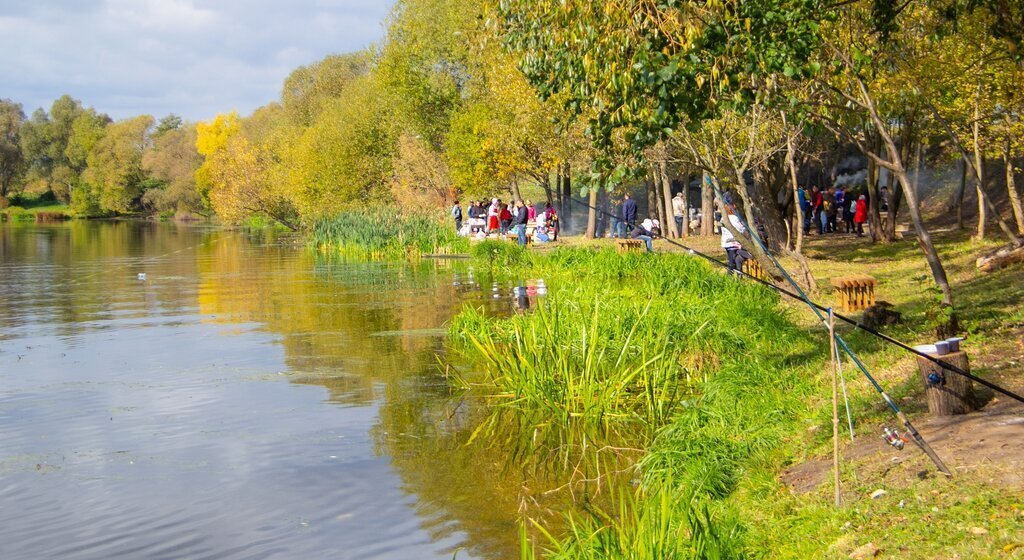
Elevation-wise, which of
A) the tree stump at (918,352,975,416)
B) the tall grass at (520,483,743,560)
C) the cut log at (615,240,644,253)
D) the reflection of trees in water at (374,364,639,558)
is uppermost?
the cut log at (615,240,644,253)

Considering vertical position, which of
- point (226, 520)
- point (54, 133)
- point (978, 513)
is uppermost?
point (54, 133)

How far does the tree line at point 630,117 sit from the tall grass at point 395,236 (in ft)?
9.12

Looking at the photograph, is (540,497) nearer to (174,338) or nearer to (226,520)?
(226,520)

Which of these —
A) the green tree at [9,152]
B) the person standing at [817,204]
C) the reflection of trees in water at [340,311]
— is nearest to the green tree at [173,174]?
the green tree at [9,152]

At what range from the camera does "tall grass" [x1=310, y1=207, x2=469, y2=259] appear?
131 feet

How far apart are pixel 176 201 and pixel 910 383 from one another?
111375mm

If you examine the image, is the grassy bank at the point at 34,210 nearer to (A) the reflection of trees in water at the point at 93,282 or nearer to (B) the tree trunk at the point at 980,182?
(A) the reflection of trees in water at the point at 93,282

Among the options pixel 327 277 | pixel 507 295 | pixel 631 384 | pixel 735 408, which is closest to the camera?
pixel 735 408

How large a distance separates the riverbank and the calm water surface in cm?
86

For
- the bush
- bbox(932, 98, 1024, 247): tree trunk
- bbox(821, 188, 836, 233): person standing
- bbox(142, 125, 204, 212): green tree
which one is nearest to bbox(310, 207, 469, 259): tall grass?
bbox(821, 188, 836, 233): person standing

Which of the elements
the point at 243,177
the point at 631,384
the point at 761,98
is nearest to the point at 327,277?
the point at 631,384

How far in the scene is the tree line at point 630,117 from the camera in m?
9.55

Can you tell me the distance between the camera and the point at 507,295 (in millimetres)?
23750

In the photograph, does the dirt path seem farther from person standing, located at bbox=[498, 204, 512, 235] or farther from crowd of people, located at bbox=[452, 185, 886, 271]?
person standing, located at bbox=[498, 204, 512, 235]
